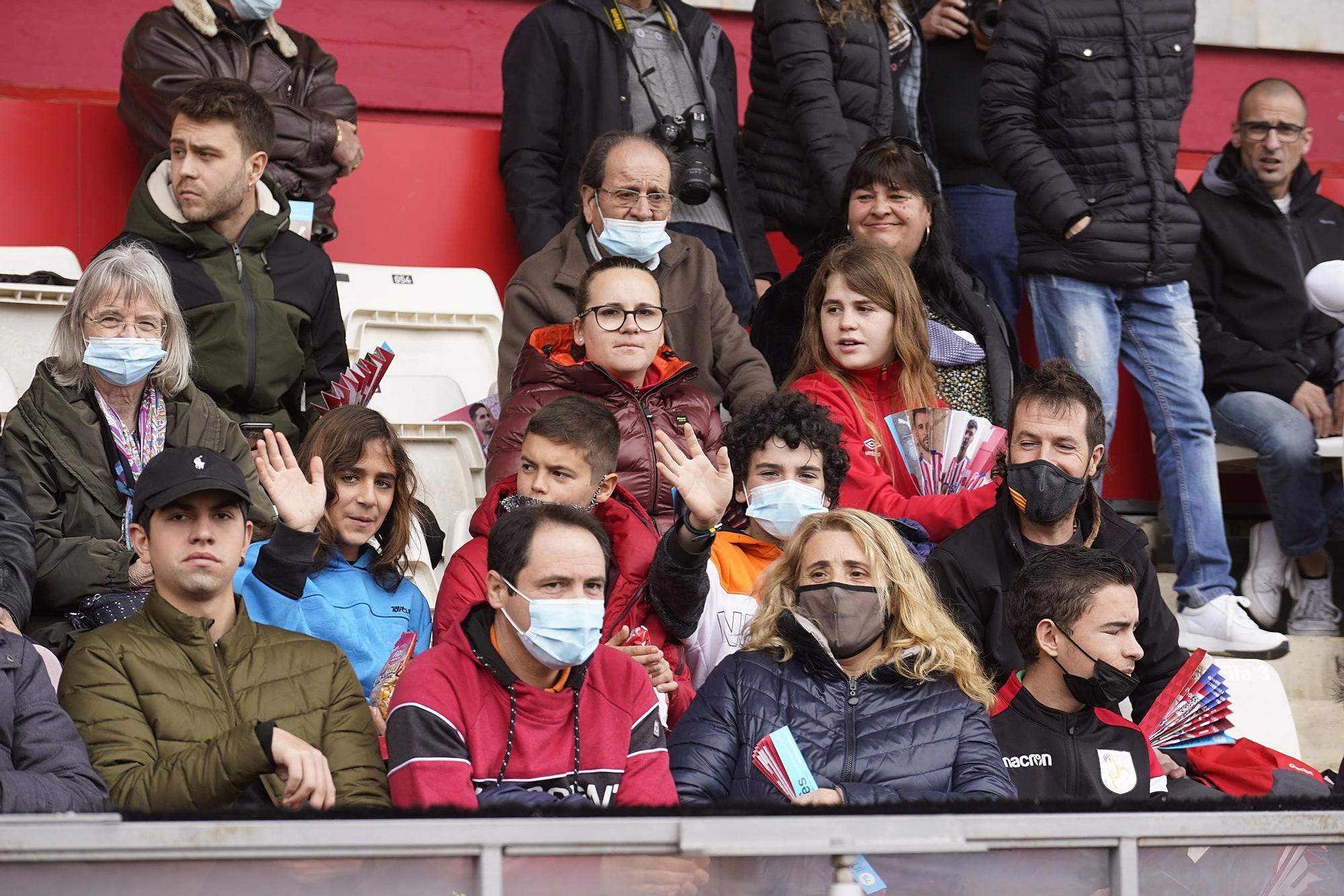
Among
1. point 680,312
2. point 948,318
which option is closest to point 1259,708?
point 948,318

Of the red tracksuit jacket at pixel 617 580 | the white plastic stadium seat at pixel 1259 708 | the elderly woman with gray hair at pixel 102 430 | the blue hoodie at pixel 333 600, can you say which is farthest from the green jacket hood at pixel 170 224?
the white plastic stadium seat at pixel 1259 708

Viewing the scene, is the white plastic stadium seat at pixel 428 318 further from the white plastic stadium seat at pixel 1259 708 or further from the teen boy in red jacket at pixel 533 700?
the white plastic stadium seat at pixel 1259 708

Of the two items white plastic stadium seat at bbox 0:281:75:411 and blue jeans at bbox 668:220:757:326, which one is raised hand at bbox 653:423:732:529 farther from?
white plastic stadium seat at bbox 0:281:75:411

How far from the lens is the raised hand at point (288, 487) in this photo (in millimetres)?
3871

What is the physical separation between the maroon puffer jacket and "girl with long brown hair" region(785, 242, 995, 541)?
15.8 inches

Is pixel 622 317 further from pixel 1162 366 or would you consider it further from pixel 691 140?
pixel 1162 366

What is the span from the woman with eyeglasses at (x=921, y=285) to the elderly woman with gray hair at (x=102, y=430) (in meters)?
1.96

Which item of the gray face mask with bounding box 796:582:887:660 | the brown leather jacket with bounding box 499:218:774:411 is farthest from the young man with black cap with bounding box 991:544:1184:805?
the brown leather jacket with bounding box 499:218:774:411

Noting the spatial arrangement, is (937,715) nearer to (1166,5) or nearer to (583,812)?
(583,812)

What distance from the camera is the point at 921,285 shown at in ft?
18.7

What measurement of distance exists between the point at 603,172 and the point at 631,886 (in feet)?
11.7

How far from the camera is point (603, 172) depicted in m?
5.42

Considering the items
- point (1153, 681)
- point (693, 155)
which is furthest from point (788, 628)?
point (693, 155)

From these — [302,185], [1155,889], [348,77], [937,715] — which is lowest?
[1155,889]
